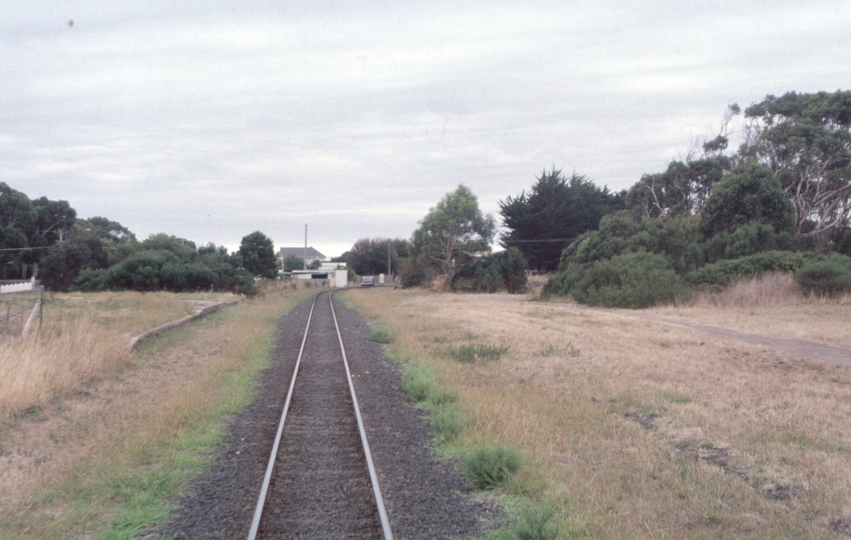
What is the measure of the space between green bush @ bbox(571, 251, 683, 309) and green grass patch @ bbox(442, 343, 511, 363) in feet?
56.8

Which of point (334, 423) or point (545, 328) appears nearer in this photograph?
point (334, 423)

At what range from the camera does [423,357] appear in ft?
50.9

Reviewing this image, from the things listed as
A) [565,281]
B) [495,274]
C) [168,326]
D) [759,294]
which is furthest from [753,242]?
[168,326]

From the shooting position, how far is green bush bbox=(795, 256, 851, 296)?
90.7 ft

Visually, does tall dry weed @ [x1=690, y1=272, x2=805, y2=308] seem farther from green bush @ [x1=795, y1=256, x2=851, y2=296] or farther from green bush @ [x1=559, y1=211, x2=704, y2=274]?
green bush @ [x1=559, y1=211, x2=704, y2=274]

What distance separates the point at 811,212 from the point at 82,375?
134 feet

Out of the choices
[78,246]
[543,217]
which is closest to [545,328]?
[543,217]

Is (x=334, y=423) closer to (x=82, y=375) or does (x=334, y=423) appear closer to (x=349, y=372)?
(x=349, y=372)

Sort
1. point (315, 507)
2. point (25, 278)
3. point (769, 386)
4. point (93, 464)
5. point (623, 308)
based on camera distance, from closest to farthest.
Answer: point (315, 507) → point (93, 464) → point (769, 386) → point (623, 308) → point (25, 278)

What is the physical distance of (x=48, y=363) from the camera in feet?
36.7

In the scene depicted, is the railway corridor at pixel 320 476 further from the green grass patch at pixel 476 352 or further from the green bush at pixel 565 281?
the green bush at pixel 565 281

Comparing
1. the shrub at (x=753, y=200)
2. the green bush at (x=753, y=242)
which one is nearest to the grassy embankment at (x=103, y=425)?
the green bush at (x=753, y=242)

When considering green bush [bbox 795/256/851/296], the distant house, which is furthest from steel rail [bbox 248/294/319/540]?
the distant house

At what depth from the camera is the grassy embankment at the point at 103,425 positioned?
5797mm
